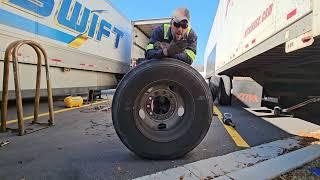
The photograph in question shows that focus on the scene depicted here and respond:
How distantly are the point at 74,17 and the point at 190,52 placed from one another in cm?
517

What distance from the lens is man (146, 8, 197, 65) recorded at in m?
3.44

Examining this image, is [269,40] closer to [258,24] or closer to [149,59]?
[258,24]

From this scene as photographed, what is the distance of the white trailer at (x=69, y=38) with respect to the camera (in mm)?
6012

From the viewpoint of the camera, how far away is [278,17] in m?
3.88

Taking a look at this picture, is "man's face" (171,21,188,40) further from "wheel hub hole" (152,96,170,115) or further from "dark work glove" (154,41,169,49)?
"wheel hub hole" (152,96,170,115)

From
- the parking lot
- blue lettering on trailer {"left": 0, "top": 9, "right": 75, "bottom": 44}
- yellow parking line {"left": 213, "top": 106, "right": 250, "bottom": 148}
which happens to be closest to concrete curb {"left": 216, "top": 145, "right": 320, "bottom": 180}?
the parking lot

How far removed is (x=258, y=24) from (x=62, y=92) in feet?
16.6

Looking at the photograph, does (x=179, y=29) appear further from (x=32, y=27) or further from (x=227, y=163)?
(x=32, y=27)

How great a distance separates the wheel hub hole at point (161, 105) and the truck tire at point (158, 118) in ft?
0.20

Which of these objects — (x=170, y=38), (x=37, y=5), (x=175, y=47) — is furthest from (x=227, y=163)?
(x=37, y=5)

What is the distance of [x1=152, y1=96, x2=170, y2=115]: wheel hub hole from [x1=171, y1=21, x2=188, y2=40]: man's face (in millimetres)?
712

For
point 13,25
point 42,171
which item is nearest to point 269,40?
point 42,171

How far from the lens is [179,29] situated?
11.8ft

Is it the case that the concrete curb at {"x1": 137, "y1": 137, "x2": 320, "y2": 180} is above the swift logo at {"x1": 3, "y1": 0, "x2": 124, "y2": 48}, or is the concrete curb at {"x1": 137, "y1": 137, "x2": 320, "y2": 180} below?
below
